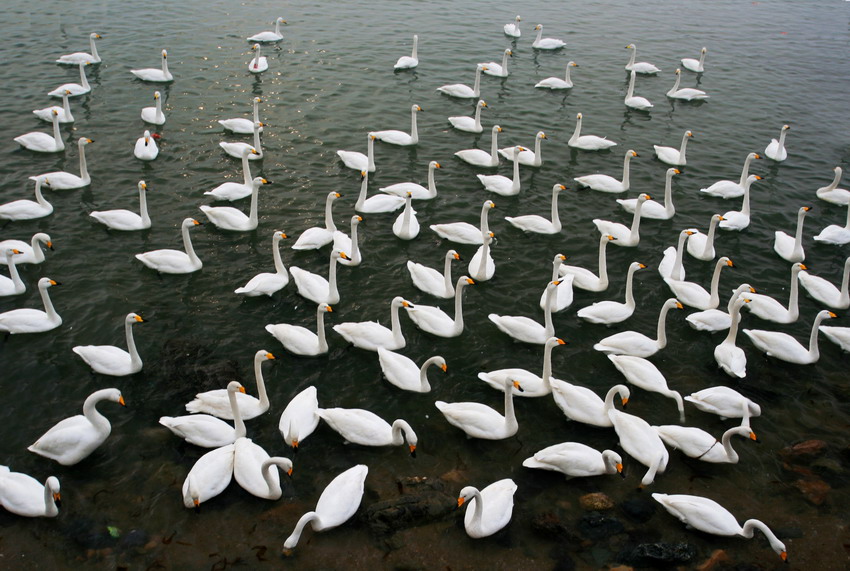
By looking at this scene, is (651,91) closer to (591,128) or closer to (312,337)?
(591,128)

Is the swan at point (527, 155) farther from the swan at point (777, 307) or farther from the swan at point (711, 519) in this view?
the swan at point (711, 519)

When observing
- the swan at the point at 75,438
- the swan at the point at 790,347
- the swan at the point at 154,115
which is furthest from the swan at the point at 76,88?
the swan at the point at 790,347

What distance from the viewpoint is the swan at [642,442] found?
10.5 m

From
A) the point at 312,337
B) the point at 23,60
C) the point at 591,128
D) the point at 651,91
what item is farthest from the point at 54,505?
the point at 651,91

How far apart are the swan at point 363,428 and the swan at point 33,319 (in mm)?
6014

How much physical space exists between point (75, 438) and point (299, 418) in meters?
3.39

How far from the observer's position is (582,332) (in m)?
14.0

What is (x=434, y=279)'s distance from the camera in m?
14.8

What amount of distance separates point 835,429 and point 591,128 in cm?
1356

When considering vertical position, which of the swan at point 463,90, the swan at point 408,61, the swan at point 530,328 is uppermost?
the swan at point 408,61

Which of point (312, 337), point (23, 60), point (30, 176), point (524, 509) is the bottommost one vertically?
point (524, 509)

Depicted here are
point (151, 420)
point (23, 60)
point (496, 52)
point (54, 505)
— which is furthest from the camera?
point (496, 52)

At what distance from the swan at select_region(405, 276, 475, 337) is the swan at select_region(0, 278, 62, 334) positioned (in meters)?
6.89

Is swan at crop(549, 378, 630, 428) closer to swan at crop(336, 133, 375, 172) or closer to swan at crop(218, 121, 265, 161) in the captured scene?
swan at crop(336, 133, 375, 172)
